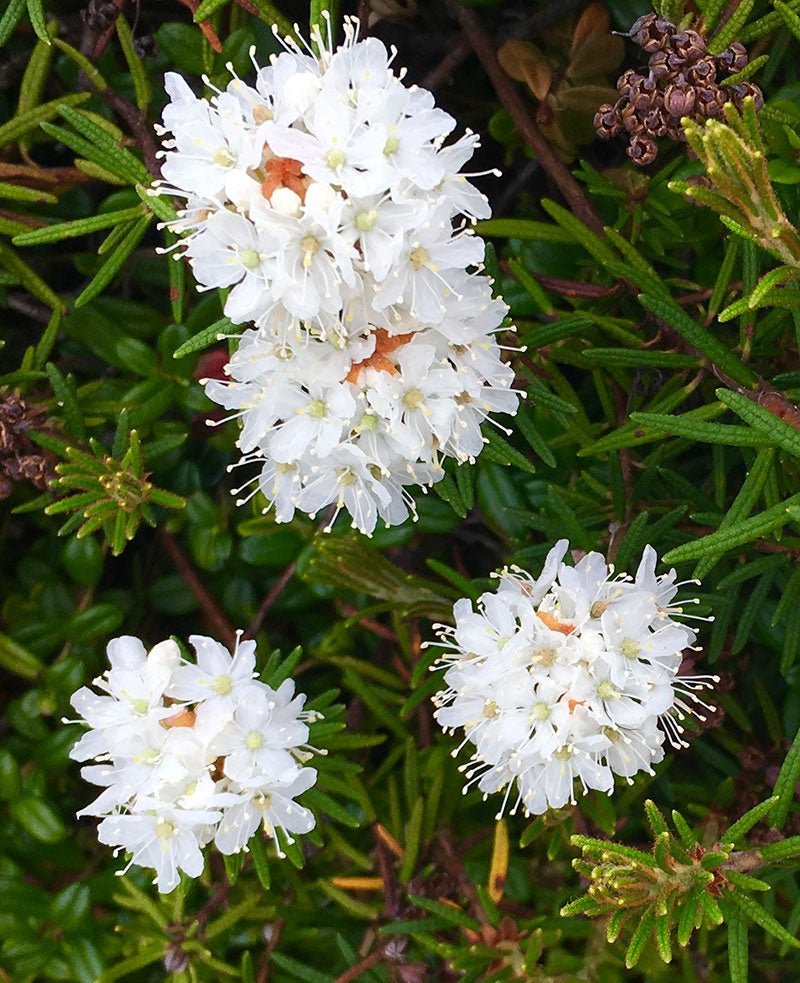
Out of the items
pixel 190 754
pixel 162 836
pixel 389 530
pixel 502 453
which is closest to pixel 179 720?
pixel 190 754

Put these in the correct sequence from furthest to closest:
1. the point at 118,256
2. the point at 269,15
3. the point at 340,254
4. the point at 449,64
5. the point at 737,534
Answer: the point at 449,64 < the point at 118,256 < the point at 269,15 < the point at 737,534 < the point at 340,254

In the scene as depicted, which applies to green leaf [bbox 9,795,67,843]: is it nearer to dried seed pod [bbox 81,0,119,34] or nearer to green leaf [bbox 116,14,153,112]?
green leaf [bbox 116,14,153,112]

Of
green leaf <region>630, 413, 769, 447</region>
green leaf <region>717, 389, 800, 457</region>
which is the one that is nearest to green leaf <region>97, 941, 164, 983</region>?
green leaf <region>630, 413, 769, 447</region>

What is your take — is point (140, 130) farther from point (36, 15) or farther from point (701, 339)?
point (701, 339)

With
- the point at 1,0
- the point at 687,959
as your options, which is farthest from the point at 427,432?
the point at 687,959

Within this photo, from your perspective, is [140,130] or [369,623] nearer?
[140,130]
